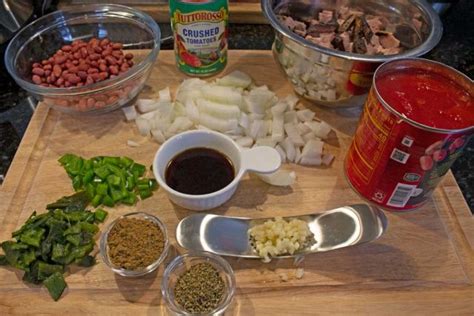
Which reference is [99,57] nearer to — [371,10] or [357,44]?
[357,44]

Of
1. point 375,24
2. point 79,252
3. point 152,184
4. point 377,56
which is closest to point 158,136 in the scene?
A: point 152,184

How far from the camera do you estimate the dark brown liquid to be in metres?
1.08

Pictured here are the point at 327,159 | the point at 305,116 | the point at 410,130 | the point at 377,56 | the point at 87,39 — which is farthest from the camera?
the point at 87,39

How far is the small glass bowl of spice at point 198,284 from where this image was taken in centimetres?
89

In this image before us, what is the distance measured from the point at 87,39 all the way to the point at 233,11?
1.87 ft

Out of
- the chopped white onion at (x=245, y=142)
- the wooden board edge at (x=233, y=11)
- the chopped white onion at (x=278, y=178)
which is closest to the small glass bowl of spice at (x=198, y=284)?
the chopped white onion at (x=278, y=178)

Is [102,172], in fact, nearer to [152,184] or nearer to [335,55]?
[152,184]

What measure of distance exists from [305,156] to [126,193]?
494 millimetres

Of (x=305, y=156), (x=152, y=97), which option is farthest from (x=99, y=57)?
(x=305, y=156)

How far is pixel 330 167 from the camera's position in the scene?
1214 mm

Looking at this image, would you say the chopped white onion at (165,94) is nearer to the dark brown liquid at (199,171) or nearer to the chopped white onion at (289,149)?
the dark brown liquid at (199,171)

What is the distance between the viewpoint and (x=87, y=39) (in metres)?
1.53

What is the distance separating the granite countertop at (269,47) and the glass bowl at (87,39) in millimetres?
145

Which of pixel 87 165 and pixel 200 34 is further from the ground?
pixel 200 34
